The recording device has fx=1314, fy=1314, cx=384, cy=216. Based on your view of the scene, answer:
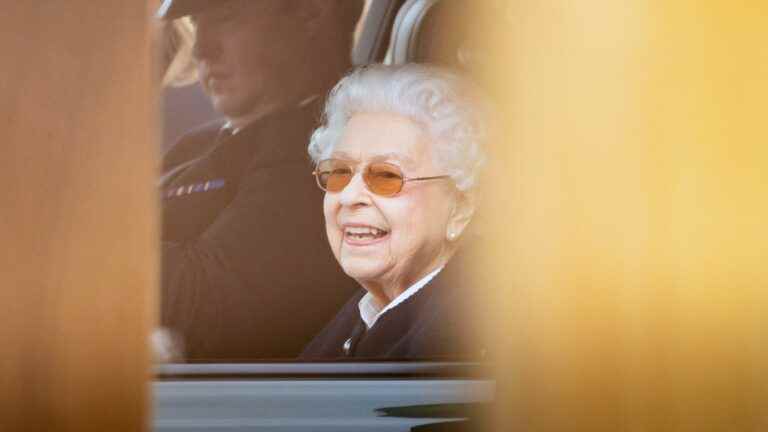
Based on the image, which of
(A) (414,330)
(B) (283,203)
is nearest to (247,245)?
(B) (283,203)

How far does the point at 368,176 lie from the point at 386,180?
4cm

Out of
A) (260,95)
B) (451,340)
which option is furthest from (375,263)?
(260,95)

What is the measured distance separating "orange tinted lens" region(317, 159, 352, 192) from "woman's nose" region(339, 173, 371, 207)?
0.01 m

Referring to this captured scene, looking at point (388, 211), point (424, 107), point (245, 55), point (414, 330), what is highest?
point (245, 55)

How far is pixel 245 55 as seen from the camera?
267 cm

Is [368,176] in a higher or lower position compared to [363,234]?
higher

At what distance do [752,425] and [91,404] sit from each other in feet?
3.51

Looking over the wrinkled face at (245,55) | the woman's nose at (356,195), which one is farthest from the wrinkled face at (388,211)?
the wrinkled face at (245,55)

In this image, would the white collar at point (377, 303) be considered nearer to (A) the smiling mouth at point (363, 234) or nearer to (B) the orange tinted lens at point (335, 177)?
(A) the smiling mouth at point (363, 234)

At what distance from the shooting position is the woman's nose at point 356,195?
2.60 m

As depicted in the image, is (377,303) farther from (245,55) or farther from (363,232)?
(245,55)

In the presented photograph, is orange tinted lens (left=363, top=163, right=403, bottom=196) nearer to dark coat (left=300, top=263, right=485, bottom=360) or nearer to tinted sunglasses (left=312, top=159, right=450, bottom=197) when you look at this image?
tinted sunglasses (left=312, top=159, right=450, bottom=197)

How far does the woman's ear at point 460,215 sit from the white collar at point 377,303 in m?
0.08

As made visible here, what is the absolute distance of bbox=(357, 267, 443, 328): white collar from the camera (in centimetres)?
257
